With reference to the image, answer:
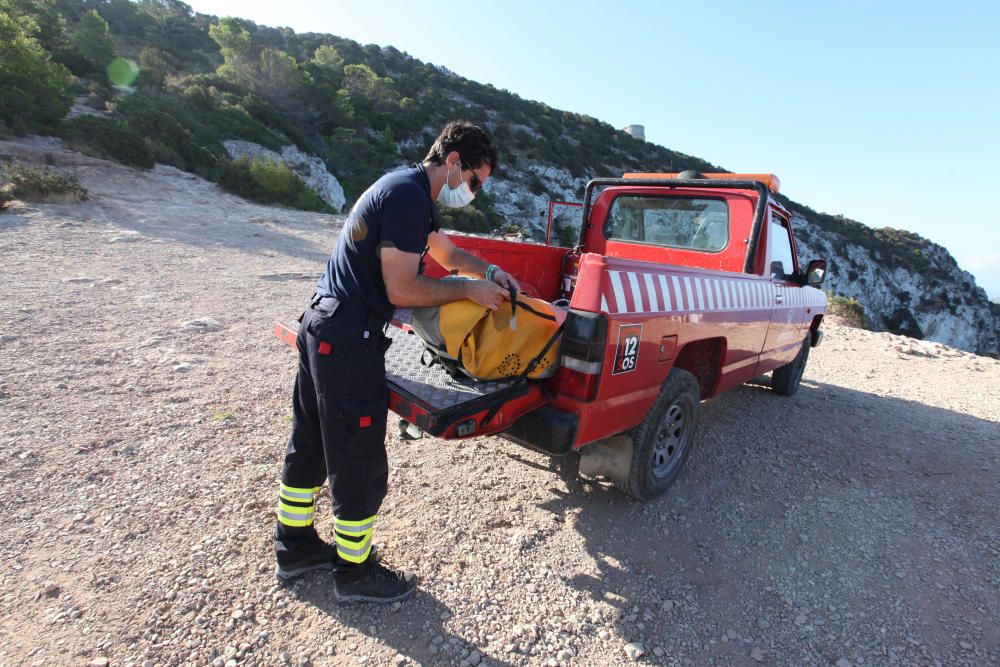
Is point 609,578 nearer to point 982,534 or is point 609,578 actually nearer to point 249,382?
point 982,534

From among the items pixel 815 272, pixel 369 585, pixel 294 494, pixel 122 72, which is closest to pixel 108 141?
pixel 122 72

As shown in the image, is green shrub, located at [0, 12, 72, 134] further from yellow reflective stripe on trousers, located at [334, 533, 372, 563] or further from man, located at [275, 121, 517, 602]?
yellow reflective stripe on trousers, located at [334, 533, 372, 563]

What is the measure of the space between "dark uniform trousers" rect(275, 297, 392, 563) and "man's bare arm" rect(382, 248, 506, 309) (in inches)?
6.6

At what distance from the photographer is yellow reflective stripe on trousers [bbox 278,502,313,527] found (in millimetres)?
2314

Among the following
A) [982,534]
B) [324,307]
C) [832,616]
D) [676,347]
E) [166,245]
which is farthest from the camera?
[166,245]

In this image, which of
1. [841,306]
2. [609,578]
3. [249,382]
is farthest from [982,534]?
[841,306]

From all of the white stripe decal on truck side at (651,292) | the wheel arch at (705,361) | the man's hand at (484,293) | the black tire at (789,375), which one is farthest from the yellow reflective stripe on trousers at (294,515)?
the black tire at (789,375)

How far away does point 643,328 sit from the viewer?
2.54 m

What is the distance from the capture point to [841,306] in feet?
38.0

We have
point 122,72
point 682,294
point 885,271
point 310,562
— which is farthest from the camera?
point 885,271

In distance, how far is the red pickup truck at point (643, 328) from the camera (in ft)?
7.63

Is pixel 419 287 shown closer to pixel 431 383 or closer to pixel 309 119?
pixel 431 383

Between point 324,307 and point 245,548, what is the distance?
134 centimetres

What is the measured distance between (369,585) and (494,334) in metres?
1.25
